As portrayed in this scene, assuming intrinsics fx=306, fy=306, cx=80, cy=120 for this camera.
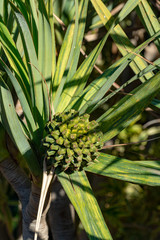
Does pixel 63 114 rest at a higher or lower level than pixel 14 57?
lower

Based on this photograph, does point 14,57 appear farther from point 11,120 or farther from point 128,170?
point 128,170

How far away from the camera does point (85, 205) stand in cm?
59

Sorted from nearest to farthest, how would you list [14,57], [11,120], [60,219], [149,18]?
1. [11,120]
2. [14,57]
3. [149,18]
4. [60,219]

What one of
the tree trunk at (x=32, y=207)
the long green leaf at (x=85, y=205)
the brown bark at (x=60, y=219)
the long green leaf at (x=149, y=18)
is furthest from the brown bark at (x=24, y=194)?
the long green leaf at (x=149, y=18)

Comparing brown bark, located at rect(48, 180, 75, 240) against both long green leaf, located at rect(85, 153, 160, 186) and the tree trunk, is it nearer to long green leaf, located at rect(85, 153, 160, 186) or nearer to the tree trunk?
the tree trunk

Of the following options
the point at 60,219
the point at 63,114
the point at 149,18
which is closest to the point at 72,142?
the point at 63,114

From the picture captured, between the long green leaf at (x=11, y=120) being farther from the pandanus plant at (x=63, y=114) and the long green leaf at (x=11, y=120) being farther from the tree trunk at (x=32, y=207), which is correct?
the tree trunk at (x=32, y=207)

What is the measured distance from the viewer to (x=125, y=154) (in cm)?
137

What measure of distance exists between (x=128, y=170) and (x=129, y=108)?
0.41ft

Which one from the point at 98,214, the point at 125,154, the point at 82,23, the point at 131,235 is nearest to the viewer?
the point at 98,214

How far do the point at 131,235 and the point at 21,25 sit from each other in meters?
1.82

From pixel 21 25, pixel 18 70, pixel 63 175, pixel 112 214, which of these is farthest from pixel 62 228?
pixel 21 25

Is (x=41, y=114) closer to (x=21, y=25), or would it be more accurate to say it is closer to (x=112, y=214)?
(x=21, y=25)

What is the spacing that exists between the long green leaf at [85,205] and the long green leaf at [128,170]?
0.12 feet
